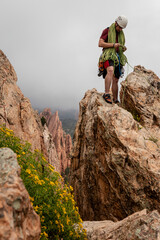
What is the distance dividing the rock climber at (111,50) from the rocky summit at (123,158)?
1114 millimetres

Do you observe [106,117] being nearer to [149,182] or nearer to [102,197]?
[149,182]

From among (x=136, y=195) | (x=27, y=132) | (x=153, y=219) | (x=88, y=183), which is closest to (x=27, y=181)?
(x=153, y=219)

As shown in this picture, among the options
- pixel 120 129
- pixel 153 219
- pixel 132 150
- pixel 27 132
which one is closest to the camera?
pixel 153 219

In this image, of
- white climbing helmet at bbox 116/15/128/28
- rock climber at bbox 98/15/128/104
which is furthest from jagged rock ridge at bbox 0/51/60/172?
white climbing helmet at bbox 116/15/128/28

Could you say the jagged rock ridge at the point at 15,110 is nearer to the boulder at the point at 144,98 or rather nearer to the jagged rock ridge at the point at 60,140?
the boulder at the point at 144,98

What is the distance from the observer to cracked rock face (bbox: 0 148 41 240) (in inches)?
57.8

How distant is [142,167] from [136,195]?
2.91ft

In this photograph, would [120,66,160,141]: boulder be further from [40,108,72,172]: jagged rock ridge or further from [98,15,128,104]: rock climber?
[40,108,72,172]: jagged rock ridge

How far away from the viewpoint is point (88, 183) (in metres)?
7.00

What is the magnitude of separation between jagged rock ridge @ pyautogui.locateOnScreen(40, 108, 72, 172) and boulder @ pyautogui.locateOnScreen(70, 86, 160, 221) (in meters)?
73.9

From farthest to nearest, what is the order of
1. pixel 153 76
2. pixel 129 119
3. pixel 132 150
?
1. pixel 153 76
2. pixel 129 119
3. pixel 132 150

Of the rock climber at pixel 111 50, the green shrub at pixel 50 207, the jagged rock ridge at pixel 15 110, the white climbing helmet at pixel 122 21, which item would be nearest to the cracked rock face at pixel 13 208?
the green shrub at pixel 50 207

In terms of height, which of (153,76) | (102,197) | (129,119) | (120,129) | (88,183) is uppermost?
(153,76)

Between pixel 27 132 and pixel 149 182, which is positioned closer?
pixel 149 182
